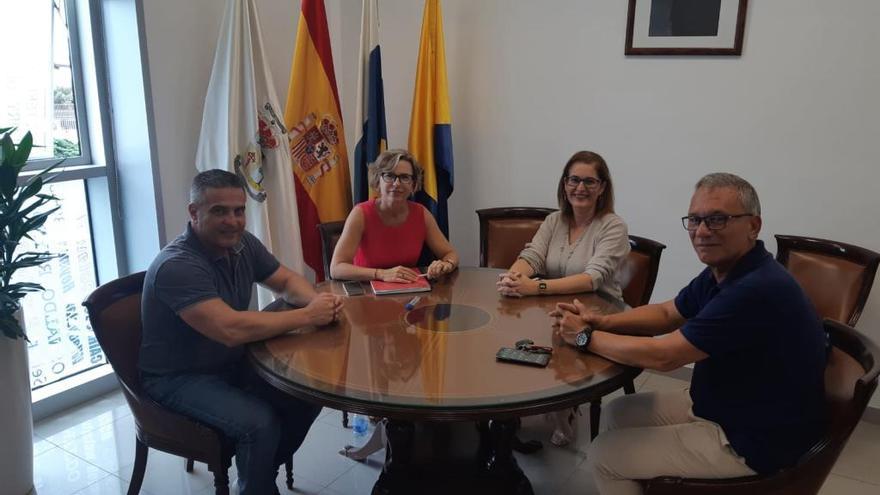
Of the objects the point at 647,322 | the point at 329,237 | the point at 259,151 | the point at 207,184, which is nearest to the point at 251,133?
the point at 259,151

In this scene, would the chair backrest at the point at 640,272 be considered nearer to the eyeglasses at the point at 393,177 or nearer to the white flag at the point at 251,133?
the eyeglasses at the point at 393,177

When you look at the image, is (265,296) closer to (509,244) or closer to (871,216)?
(509,244)

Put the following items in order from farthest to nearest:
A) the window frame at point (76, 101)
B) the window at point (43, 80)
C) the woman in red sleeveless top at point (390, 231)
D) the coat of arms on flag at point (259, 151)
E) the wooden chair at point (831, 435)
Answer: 1. the coat of arms on flag at point (259, 151)
2. the window frame at point (76, 101)
3. the window at point (43, 80)
4. the woman in red sleeveless top at point (390, 231)
5. the wooden chair at point (831, 435)

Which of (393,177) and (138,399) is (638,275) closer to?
(393,177)

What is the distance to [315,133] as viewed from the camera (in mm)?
3395

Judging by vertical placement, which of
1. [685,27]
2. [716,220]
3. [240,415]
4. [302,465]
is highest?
[685,27]

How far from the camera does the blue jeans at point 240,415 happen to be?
6.08ft

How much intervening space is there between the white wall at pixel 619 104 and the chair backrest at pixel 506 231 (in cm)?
48

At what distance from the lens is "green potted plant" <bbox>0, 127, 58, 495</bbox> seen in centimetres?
211

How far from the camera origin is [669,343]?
1.67m

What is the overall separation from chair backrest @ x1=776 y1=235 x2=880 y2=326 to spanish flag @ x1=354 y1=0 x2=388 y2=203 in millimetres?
2020

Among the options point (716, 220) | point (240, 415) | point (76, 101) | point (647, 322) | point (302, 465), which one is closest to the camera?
point (716, 220)

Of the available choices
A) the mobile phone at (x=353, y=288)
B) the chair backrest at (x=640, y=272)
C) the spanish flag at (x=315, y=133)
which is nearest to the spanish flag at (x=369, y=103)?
the spanish flag at (x=315, y=133)

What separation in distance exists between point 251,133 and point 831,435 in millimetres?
2581
